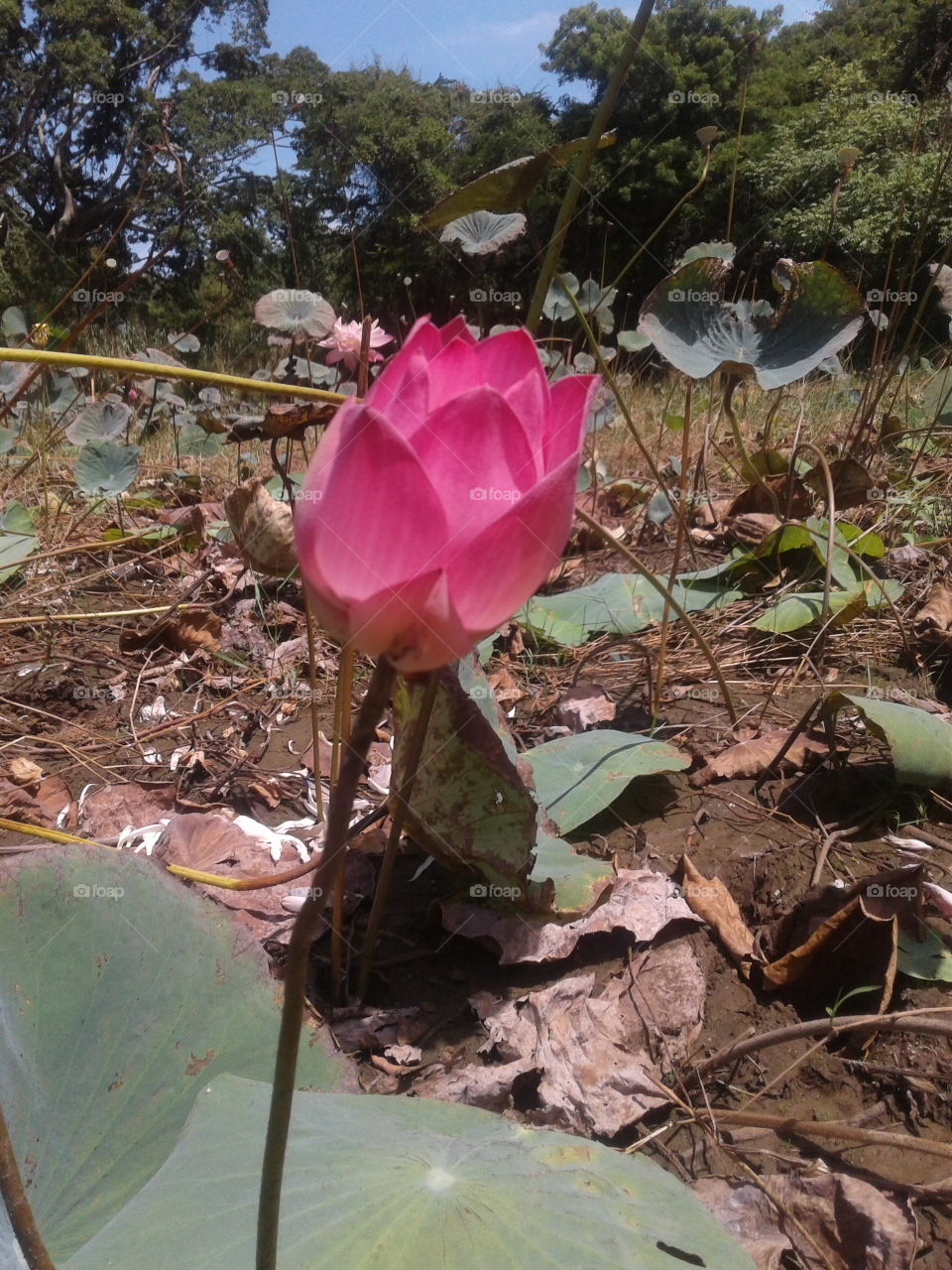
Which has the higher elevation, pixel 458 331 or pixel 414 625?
pixel 458 331

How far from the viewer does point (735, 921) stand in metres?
1.01

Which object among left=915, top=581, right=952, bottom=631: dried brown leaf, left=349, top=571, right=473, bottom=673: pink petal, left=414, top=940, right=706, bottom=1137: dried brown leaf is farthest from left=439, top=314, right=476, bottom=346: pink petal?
left=915, top=581, right=952, bottom=631: dried brown leaf

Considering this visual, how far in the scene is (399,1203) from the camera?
446mm

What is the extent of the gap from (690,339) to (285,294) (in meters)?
0.79

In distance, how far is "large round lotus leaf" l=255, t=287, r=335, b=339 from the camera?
5.01 ft

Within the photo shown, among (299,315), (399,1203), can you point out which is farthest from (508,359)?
(299,315)

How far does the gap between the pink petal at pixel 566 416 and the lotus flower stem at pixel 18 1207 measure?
371 millimetres

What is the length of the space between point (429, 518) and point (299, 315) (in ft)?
4.72

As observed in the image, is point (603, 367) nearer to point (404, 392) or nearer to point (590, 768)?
point (590, 768)

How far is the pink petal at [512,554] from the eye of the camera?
0.27 meters

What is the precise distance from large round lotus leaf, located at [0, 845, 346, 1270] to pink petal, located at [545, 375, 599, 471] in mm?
546

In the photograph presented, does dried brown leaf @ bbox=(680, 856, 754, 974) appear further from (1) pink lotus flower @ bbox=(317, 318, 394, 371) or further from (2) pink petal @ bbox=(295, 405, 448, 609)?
(1) pink lotus flower @ bbox=(317, 318, 394, 371)

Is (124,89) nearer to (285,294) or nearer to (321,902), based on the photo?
(285,294)

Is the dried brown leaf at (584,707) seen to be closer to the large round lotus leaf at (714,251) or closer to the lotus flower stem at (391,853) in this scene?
the lotus flower stem at (391,853)
